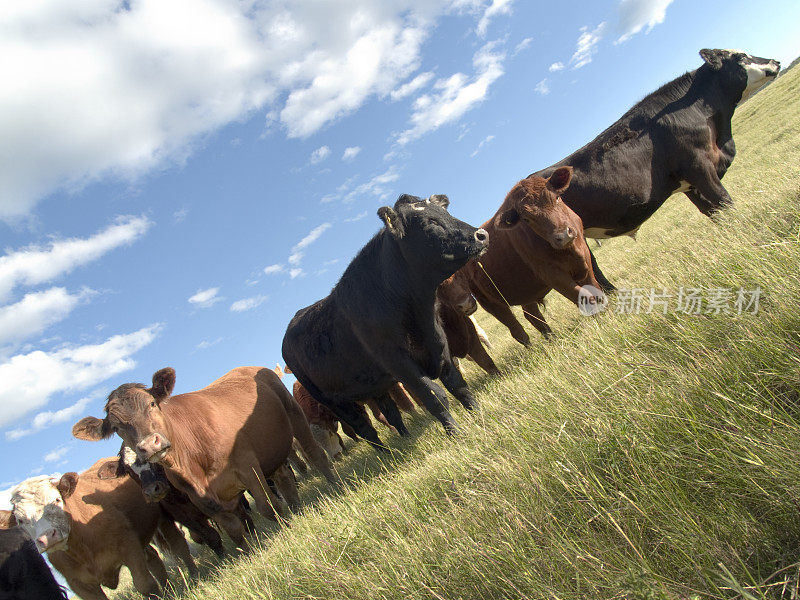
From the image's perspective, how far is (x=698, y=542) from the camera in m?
1.78

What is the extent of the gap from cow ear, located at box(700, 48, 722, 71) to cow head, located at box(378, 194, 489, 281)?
476 centimetres

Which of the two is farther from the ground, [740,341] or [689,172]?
[689,172]

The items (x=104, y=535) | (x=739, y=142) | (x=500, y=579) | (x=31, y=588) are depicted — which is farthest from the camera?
(x=739, y=142)

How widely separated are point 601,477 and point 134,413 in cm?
570

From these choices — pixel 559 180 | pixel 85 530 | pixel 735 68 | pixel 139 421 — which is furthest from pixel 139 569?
pixel 735 68

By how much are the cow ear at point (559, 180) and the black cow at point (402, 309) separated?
1.42 m

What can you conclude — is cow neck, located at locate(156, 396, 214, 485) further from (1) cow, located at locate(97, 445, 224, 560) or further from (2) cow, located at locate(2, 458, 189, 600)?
(2) cow, located at locate(2, 458, 189, 600)

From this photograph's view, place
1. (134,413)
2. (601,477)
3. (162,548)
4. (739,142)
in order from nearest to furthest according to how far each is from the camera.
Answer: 1. (601,477)
2. (134,413)
3. (162,548)
4. (739,142)

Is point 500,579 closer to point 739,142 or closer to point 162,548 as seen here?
point 162,548

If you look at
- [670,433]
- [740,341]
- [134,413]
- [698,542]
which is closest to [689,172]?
[740,341]

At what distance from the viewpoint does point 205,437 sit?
21.6 ft

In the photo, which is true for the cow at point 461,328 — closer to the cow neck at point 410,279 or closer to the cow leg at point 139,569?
the cow neck at point 410,279

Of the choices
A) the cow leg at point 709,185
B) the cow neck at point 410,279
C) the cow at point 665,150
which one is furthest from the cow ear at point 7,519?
the cow leg at point 709,185

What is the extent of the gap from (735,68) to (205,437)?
348 inches
